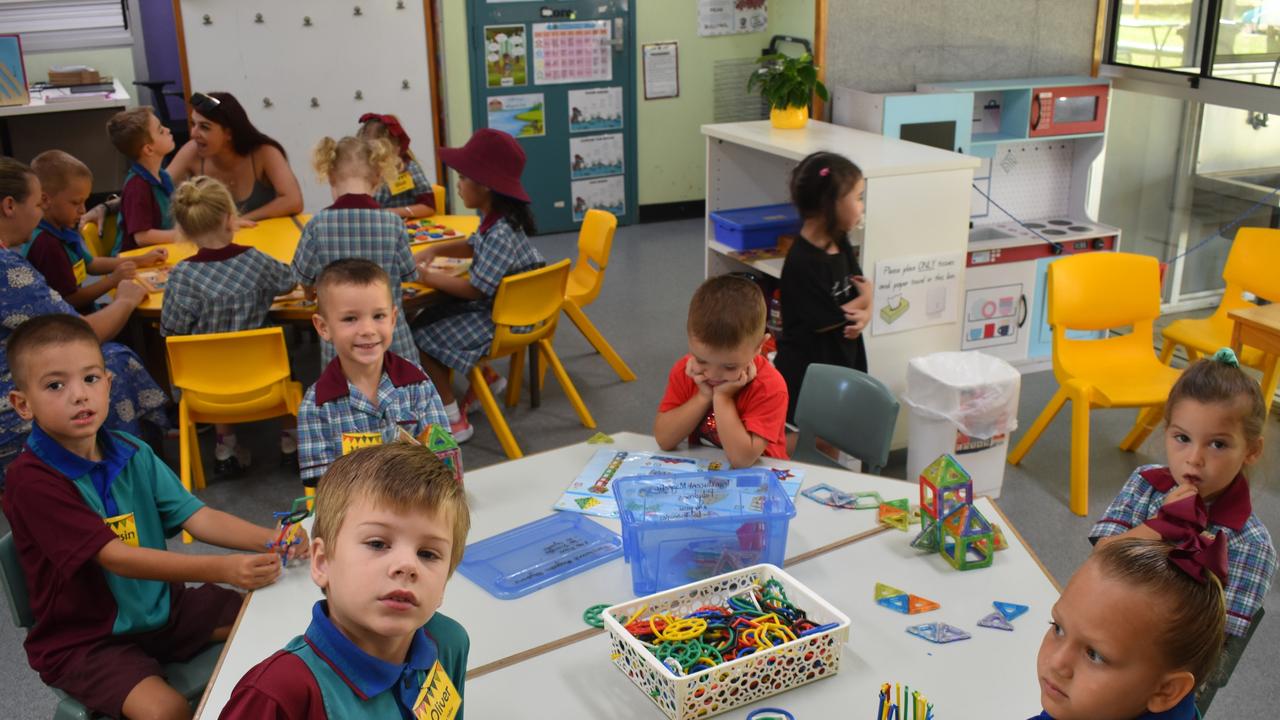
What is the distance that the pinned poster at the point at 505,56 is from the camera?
268 inches

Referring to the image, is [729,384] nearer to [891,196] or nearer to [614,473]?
[614,473]

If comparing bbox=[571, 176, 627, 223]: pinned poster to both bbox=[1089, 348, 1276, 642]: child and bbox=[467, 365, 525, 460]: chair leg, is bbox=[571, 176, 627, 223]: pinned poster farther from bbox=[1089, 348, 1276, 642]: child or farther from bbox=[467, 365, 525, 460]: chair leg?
bbox=[1089, 348, 1276, 642]: child

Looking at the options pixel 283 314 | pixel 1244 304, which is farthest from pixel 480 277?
pixel 1244 304

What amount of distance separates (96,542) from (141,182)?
2.91 m

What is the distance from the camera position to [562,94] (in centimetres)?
707

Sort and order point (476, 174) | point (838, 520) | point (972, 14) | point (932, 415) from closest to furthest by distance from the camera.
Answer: point (838, 520)
point (932, 415)
point (476, 174)
point (972, 14)

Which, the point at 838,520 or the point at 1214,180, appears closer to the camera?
the point at 838,520

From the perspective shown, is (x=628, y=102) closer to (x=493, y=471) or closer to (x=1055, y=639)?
(x=493, y=471)

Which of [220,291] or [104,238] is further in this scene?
[104,238]

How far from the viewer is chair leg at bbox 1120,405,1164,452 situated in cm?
405

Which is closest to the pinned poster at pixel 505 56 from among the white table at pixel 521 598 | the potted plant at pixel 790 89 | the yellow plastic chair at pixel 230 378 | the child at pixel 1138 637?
the potted plant at pixel 790 89

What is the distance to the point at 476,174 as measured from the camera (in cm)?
398

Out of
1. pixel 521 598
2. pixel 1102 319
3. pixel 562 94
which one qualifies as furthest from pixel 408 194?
pixel 521 598

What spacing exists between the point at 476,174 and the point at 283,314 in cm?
83
